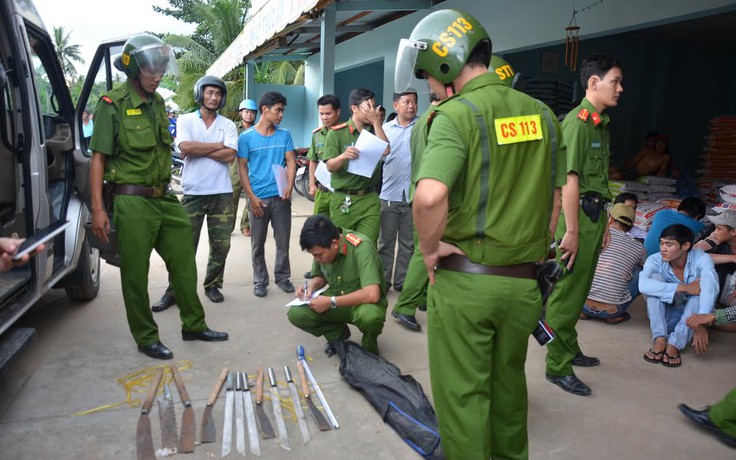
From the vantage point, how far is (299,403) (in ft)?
9.98

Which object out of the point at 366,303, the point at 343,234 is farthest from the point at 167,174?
the point at 366,303

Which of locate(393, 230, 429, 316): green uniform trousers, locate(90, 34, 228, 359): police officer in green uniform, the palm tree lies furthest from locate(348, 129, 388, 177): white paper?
the palm tree

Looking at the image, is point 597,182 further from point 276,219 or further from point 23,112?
point 23,112

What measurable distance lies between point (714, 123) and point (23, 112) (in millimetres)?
8023

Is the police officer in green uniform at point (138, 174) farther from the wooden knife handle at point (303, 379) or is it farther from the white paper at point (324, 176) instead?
the white paper at point (324, 176)

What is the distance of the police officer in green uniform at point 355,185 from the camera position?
4.49 meters

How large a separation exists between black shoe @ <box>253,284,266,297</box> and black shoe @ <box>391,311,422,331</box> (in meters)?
1.30

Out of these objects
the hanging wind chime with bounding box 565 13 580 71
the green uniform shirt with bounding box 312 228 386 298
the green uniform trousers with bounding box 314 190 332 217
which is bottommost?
the green uniform shirt with bounding box 312 228 386 298

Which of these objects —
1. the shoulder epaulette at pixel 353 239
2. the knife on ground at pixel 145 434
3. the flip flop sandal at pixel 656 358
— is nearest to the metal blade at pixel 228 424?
the knife on ground at pixel 145 434

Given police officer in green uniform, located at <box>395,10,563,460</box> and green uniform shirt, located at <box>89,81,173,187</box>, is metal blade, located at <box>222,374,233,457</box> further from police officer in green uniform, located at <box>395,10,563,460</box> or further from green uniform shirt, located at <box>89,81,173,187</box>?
green uniform shirt, located at <box>89,81,173,187</box>

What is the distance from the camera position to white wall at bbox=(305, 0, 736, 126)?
17.4 feet

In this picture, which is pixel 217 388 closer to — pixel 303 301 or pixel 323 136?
pixel 303 301

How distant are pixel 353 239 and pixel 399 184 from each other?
1434mm

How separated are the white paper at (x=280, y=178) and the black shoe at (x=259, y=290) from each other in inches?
31.8
